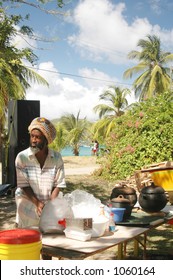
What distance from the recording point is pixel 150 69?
28.4 m

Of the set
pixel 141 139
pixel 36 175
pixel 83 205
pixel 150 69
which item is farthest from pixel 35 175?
pixel 150 69

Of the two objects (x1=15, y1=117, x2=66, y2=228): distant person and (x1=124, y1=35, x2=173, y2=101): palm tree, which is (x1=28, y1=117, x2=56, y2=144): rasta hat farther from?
(x1=124, y1=35, x2=173, y2=101): palm tree

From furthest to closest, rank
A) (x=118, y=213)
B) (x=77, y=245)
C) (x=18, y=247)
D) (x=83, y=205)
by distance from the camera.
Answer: (x=118, y=213) → (x=83, y=205) → (x=77, y=245) → (x=18, y=247)

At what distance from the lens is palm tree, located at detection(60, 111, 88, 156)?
23766mm

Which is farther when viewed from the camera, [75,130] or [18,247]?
[75,130]

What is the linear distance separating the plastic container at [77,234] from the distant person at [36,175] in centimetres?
45

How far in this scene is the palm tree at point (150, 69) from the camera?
2734cm

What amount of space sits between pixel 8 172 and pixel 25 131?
110cm

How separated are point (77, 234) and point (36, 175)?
27.8 inches

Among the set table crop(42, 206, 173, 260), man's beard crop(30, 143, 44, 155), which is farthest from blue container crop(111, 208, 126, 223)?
man's beard crop(30, 143, 44, 155)

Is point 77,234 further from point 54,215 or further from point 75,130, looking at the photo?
point 75,130

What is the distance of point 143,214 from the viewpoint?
3615 mm
